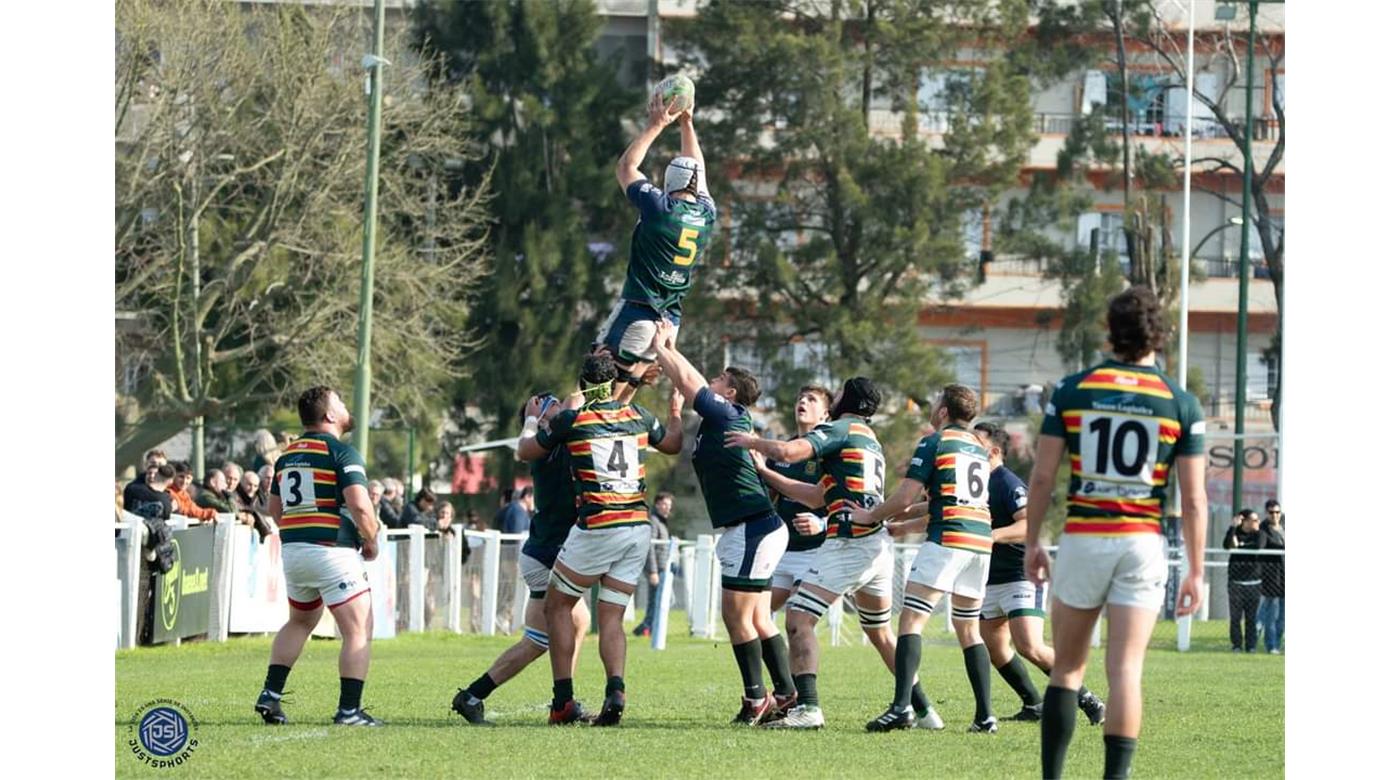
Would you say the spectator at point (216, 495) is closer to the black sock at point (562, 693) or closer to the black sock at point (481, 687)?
the black sock at point (481, 687)

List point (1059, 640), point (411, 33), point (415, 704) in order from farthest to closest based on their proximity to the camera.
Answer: point (411, 33), point (415, 704), point (1059, 640)

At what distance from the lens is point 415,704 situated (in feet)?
44.6

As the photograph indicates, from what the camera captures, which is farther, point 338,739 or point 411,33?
point 411,33

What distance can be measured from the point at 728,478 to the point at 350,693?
2654 millimetres

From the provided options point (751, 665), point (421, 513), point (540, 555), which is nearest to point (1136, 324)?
point (751, 665)

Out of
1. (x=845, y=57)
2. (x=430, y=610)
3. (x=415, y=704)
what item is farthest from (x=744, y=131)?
(x=415, y=704)

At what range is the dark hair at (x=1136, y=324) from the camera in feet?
27.8

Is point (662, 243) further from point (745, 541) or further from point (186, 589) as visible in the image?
point (186, 589)

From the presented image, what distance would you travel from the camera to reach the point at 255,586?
69.9 feet

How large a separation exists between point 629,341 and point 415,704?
3.36 meters

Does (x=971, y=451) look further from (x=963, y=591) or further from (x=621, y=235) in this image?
(x=621, y=235)

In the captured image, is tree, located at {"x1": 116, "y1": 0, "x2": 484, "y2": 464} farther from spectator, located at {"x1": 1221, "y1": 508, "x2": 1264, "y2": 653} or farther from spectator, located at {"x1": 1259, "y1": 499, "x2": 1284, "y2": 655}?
spectator, located at {"x1": 1259, "y1": 499, "x2": 1284, "y2": 655}

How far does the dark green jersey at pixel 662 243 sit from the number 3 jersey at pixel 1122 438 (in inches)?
146

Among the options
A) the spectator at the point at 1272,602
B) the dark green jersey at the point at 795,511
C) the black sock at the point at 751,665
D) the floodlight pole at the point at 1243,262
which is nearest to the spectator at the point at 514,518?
the spectator at the point at 1272,602
